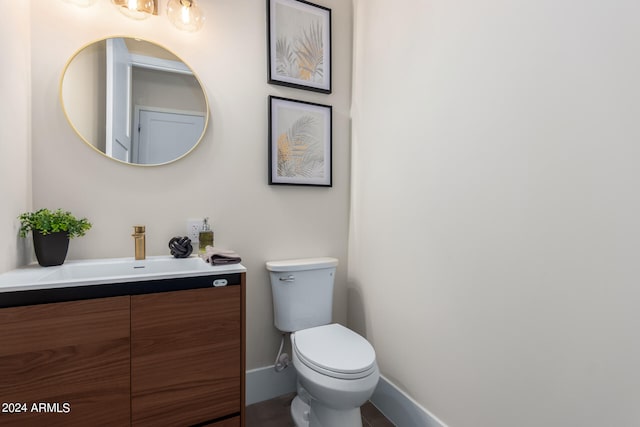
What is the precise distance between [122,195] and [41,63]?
635mm

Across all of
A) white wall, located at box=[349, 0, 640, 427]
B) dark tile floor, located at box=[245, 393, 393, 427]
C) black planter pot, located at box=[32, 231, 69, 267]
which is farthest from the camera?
dark tile floor, located at box=[245, 393, 393, 427]

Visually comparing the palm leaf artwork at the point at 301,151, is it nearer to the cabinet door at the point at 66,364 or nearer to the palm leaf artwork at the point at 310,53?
the palm leaf artwork at the point at 310,53

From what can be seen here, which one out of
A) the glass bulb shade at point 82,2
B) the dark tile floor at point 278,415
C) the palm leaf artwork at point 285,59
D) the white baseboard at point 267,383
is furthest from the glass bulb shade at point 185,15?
the dark tile floor at point 278,415

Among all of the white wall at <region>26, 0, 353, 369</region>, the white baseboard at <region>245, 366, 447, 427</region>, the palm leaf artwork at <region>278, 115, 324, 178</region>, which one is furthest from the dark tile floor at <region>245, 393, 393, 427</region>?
the palm leaf artwork at <region>278, 115, 324, 178</region>

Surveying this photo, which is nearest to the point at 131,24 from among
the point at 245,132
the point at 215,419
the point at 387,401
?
the point at 245,132

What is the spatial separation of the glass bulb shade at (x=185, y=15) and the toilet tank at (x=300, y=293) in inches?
50.9

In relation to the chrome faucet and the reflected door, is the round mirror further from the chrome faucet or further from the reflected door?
the chrome faucet

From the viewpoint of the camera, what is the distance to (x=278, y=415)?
1577 mm

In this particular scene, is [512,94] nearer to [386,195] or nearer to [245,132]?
[386,195]

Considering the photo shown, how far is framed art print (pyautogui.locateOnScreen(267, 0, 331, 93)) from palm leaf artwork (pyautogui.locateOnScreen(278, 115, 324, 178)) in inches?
9.5

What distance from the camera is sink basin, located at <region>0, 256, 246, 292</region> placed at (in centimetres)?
94

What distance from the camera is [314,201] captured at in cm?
186

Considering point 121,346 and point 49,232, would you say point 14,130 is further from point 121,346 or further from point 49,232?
point 121,346

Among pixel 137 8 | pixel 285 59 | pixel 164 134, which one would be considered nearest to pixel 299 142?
pixel 285 59
